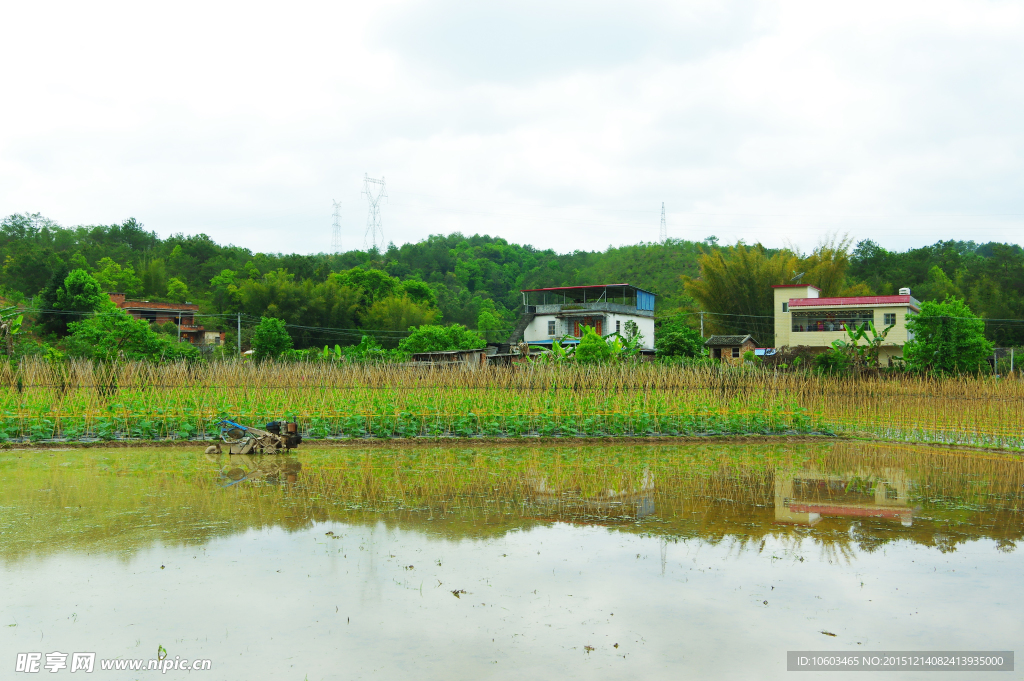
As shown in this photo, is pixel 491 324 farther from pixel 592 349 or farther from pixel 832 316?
pixel 592 349

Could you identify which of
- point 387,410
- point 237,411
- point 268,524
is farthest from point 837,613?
point 237,411

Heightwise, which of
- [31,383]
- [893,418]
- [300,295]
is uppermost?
[300,295]

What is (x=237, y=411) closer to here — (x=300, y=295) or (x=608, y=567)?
(x=608, y=567)

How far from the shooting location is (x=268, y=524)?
6.93 meters

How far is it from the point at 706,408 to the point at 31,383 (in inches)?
530

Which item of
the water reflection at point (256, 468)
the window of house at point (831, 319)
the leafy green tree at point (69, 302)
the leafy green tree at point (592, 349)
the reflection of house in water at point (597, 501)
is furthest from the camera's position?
the leafy green tree at point (69, 302)

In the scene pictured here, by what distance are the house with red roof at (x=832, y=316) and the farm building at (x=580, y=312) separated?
7360mm

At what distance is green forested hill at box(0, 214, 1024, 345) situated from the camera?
4359 cm

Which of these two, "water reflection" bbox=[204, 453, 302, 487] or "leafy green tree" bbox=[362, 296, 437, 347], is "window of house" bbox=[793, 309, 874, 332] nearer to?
"leafy green tree" bbox=[362, 296, 437, 347]

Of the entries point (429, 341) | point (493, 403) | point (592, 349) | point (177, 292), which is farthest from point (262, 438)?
point (177, 292)

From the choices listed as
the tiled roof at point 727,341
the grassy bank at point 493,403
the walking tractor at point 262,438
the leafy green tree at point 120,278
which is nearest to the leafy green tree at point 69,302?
the leafy green tree at point 120,278

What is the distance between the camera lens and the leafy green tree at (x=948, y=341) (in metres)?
24.6

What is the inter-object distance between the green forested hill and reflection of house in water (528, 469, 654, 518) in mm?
36382

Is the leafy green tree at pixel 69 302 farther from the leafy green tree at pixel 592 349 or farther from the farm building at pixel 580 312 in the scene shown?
the leafy green tree at pixel 592 349
